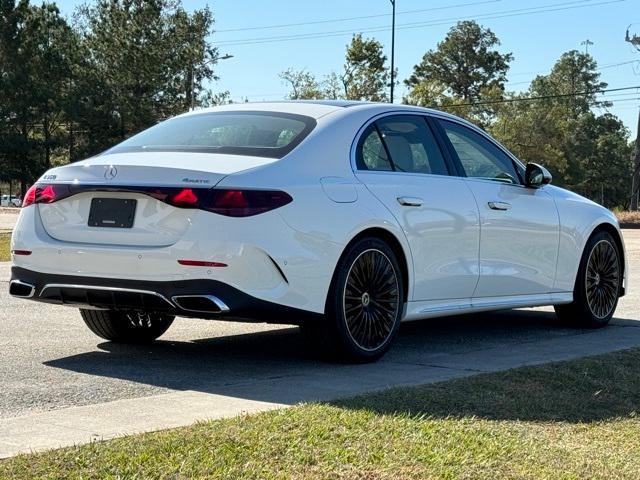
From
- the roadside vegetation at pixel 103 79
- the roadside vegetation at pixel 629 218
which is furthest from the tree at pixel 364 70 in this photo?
the roadside vegetation at pixel 629 218

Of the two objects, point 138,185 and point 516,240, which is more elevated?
point 138,185

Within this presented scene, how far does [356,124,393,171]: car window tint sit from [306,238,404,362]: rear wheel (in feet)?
1.68

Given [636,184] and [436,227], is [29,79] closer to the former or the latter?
[636,184]

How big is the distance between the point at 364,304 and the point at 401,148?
1212mm

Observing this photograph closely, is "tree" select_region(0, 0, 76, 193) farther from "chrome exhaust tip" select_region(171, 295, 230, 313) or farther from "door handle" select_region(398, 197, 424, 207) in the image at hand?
"chrome exhaust tip" select_region(171, 295, 230, 313)

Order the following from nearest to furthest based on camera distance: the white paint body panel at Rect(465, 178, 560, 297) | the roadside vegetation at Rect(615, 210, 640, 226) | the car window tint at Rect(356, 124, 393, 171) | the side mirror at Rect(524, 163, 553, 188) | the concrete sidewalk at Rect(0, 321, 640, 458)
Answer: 1. the concrete sidewalk at Rect(0, 321, 640, 458)
2. the car window tint at Rect(356, 124, 393, 171)
3. the white paint body panel at Rect(465, 178, 560, 297)
4. the side mirror at Rect(524, 163, 553, 188)
5. the roadside vegetation at Rect(615, 210, 640, 226)

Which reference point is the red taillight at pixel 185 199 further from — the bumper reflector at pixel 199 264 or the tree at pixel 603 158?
the tree at pixel 603 158

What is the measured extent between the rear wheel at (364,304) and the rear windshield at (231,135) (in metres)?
0.78

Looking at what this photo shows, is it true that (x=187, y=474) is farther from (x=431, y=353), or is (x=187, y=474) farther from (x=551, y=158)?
(x=551, y=158)

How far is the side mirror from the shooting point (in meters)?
8.10

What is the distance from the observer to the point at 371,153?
6816 mm

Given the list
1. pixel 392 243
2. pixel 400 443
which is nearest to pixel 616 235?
pixel 392 243

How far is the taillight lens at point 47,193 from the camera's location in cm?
623

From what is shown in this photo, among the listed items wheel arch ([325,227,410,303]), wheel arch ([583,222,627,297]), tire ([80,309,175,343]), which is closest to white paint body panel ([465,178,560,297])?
wheel arch ([583,222,627,297])
